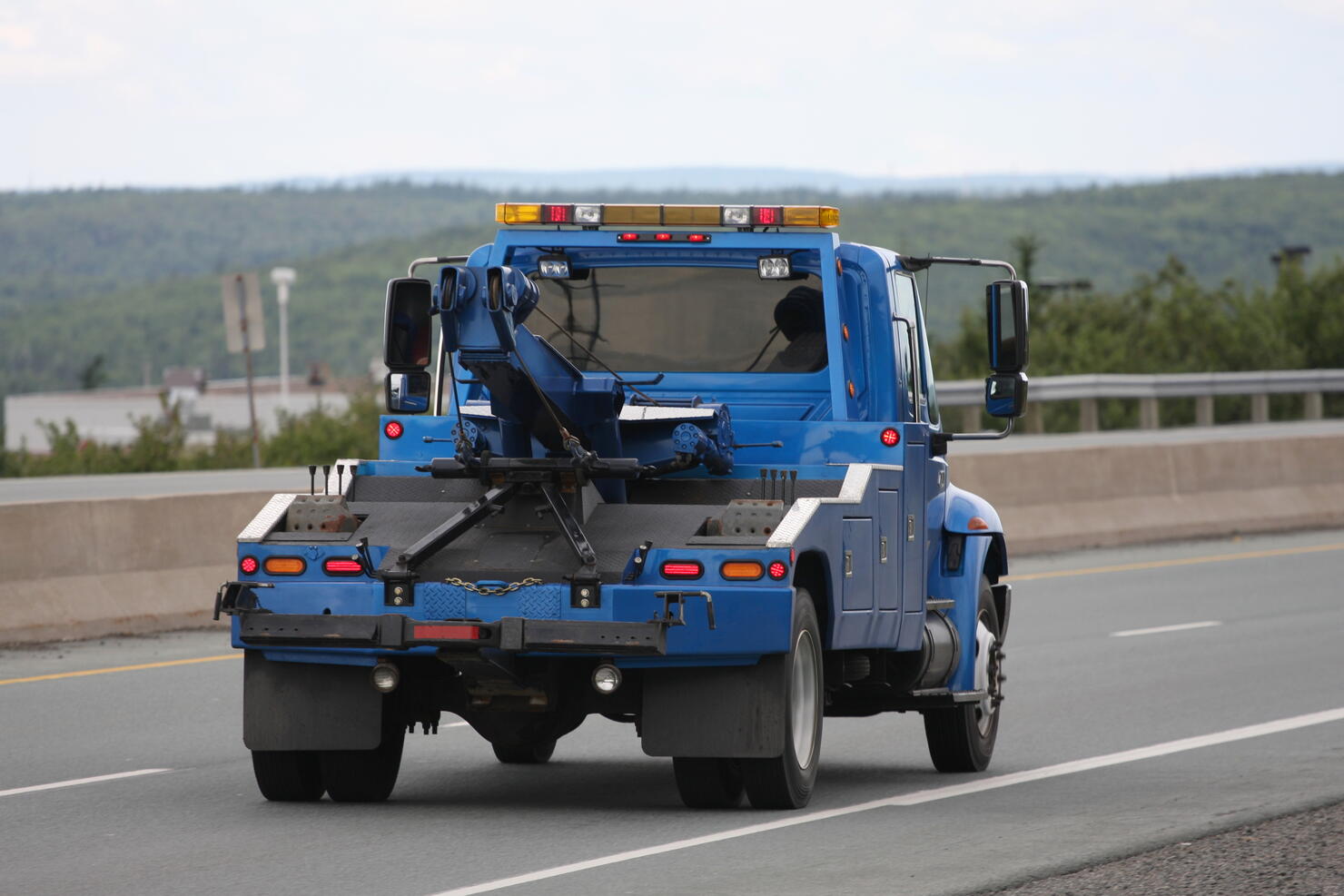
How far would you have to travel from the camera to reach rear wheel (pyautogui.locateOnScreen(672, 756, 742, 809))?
9234mm

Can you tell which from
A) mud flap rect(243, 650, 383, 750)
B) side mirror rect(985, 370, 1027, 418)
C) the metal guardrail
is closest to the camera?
mud flap rect(243, 650, 383, 750)

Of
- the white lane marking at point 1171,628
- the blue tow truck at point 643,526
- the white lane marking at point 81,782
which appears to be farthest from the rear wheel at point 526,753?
the white lane marking at point 1171,628

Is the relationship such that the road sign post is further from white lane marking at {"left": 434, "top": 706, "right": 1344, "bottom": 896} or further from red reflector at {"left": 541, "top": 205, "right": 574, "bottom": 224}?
red reflector at {"left": 541, "top": 205, "right": 574, "bottom": 224}

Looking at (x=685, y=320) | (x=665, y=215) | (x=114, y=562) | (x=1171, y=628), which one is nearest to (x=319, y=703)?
(x=685, y=320)

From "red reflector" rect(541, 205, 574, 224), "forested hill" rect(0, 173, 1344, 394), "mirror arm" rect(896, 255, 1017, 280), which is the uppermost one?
"red reflector" rect(541, 205, 574, 224)

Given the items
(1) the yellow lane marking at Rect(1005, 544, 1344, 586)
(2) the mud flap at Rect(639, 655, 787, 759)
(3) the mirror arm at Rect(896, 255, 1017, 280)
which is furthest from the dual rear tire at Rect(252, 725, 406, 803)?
(1) the yellow lane marking at Rect(1005, 544, 1344, 586)

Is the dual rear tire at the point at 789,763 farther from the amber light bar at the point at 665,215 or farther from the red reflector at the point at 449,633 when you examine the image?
the amber light bar at the point at 665,215

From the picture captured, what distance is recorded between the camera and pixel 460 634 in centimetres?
866

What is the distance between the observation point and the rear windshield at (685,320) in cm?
1028

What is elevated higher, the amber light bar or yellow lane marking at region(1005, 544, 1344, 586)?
the amber light bar

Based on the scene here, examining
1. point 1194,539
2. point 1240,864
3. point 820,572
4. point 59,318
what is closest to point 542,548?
point 820,572

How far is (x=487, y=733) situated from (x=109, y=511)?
6.80 meters

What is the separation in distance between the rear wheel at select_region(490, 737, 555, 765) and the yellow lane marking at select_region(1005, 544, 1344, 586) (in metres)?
10.8

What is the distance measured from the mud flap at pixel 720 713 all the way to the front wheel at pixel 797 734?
0.24ft
